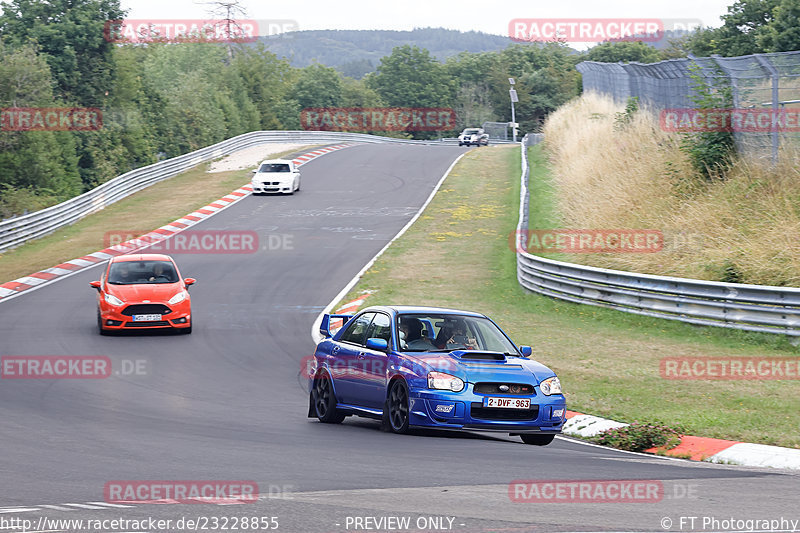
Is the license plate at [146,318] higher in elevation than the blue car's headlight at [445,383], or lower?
lower

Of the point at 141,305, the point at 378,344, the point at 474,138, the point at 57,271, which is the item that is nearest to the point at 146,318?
the point at 141,305

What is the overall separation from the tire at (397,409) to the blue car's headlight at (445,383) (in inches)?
13.7

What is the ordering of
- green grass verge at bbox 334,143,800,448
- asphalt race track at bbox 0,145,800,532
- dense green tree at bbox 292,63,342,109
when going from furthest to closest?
1. dense green tree at bbox 292,63,342,109
2. green grass verge at bbox 334,143,800,448
3. asphalt race track at bbox 0,145,800,532

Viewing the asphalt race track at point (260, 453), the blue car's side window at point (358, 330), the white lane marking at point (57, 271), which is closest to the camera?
the asphalt race track at point (260, 453)

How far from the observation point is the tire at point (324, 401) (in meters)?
12.5

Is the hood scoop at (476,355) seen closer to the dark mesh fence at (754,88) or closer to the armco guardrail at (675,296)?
the armco guardrail at (675,296)

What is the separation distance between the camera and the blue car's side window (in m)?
12.5

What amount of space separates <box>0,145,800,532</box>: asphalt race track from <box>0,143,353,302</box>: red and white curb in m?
3.04

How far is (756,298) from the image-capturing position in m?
18.0
